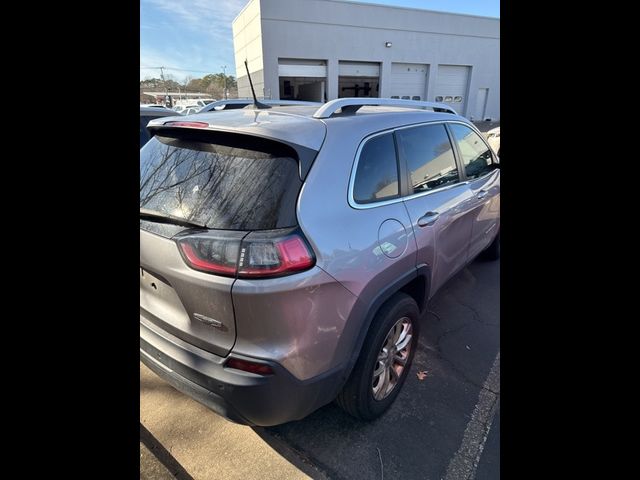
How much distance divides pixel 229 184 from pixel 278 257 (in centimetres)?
46

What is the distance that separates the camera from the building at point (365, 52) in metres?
22.7

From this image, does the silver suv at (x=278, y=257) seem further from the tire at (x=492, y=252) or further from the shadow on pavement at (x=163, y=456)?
the tire at (x=492, y=252)

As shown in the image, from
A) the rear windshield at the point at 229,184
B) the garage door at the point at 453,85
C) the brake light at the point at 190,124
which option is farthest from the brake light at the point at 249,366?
the garage door at the point at 453,85

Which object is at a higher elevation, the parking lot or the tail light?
the tail light

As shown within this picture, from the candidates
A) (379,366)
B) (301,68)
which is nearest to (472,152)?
(379,366)

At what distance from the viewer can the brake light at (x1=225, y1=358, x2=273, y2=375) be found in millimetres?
1516

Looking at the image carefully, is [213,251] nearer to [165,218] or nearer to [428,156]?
[165,218]

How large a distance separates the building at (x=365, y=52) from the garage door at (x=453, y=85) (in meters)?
0.08

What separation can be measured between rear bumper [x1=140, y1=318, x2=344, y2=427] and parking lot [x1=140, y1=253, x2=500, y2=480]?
45 cm

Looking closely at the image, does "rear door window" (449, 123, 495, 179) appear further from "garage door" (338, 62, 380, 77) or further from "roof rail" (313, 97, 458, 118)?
"garage door" (338, 62, 380, 77)

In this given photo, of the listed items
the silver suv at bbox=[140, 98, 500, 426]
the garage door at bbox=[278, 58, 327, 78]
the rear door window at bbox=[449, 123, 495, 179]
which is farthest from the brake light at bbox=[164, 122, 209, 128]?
the garage door at bbox=[278, 58, 327, 78]
